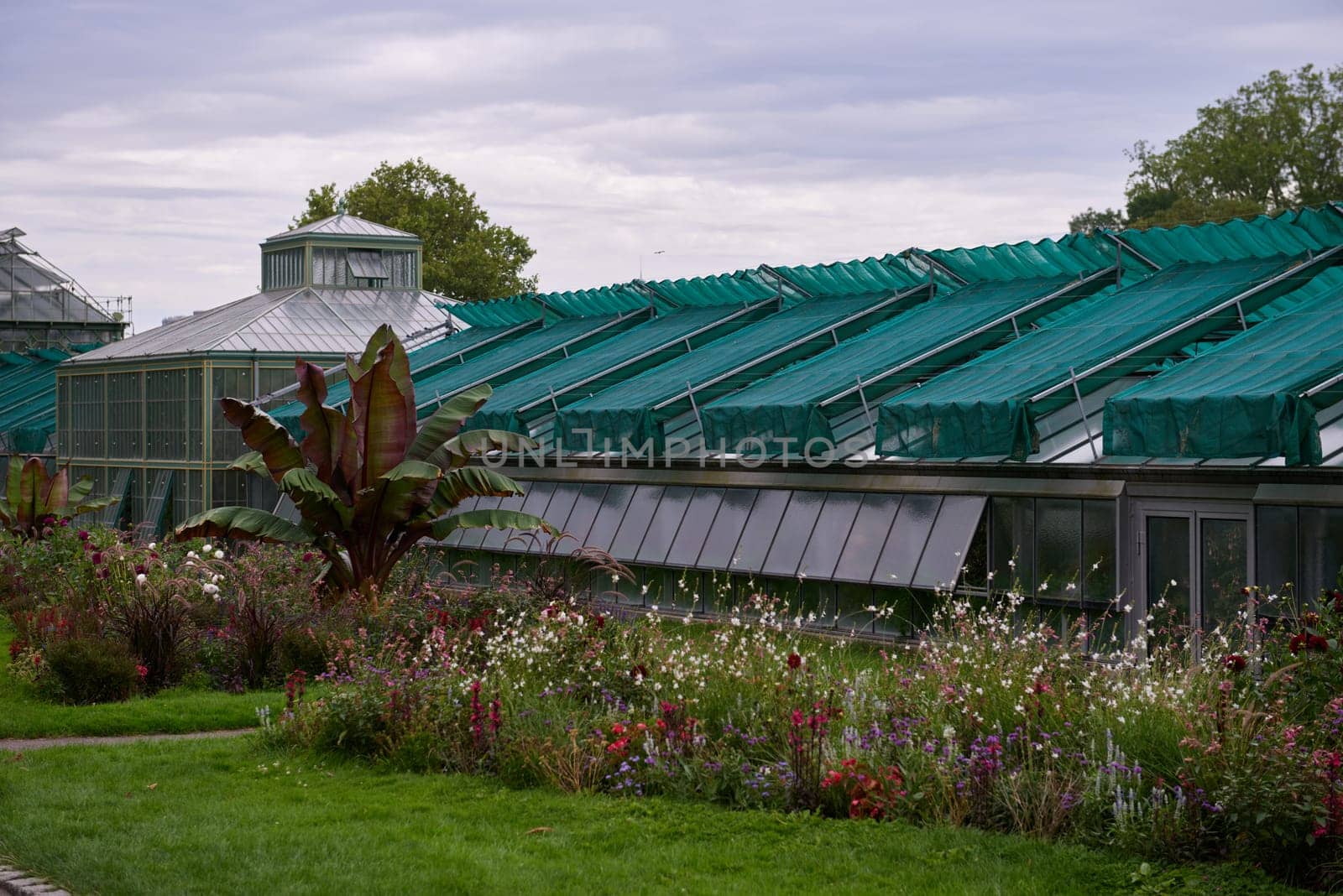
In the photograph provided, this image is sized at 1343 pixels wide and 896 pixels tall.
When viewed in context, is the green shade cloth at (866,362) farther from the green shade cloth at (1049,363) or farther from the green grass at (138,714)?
the green grass at (138,714)

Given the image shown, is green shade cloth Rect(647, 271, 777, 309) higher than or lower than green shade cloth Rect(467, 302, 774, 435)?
higher

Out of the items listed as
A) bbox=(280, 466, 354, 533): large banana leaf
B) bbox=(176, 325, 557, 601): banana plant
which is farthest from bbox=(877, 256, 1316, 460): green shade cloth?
bbox=(280, 466, 354, 533): large banana leaf

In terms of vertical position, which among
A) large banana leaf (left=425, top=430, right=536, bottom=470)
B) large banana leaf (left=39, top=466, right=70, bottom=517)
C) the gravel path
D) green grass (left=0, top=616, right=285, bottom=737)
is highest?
large banana leaf (left=425, top=430, right=536, bottom=470)

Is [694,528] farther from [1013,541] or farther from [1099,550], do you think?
[1099,550]

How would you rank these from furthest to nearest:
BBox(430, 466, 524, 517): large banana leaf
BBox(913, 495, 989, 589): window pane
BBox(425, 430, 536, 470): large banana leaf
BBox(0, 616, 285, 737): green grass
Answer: BBox(425, 430, 536, 470): large banana leaf < BBox(430, 466, 524, 517): large banana leaf < BBox(913, 495, 989, 589): window pane < BBox(0, 616, 285, 737): green grass

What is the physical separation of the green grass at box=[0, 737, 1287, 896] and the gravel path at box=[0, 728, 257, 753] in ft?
6.35

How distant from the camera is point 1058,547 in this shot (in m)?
18.7

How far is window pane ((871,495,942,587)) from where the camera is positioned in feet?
65.5

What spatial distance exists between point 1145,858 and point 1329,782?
3.71 ft

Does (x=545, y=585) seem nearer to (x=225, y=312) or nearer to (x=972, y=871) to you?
(x=972, y=871)

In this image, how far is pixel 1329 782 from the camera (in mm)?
8648

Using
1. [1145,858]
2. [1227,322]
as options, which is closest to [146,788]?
[1145,858]

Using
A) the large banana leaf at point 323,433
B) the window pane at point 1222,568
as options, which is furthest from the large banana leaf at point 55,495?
the window pane at point 1222,568

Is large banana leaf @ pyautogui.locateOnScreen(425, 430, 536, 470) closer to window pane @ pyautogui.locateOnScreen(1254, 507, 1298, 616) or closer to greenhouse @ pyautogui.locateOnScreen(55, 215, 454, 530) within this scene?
window pane @ pyautogui.locateOnScreen(1254, 507, 1298, 616)
